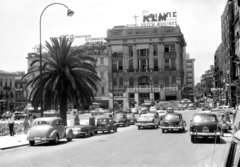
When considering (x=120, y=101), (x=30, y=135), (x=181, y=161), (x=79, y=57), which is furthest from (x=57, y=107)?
(x=120, y=101)

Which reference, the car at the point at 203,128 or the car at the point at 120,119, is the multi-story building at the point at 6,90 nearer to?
the car at the point at 120,119

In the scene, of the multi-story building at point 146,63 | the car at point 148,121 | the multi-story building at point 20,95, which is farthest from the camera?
the multi-story building at point 20,95

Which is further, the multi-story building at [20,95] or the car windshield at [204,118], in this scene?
Result: the multi-story building at [20,95]

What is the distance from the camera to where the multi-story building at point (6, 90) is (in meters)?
93.3

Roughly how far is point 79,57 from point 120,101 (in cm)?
6186

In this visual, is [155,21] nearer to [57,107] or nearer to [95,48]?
[95,48]

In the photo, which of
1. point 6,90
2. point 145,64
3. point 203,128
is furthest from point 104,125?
point 6,90

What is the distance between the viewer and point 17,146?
2123 centimetres

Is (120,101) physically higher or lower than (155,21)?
lower

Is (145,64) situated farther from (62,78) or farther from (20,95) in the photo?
(62,78)

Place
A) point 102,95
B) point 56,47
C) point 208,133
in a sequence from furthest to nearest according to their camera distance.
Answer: point 102,95 < point 56,47 < point 208,133

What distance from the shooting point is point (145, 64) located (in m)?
97.2

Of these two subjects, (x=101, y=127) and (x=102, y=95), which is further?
(x=102, y=95)

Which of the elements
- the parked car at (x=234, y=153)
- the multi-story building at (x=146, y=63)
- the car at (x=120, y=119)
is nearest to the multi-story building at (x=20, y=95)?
the multi-story building at (x=146, y=63)
